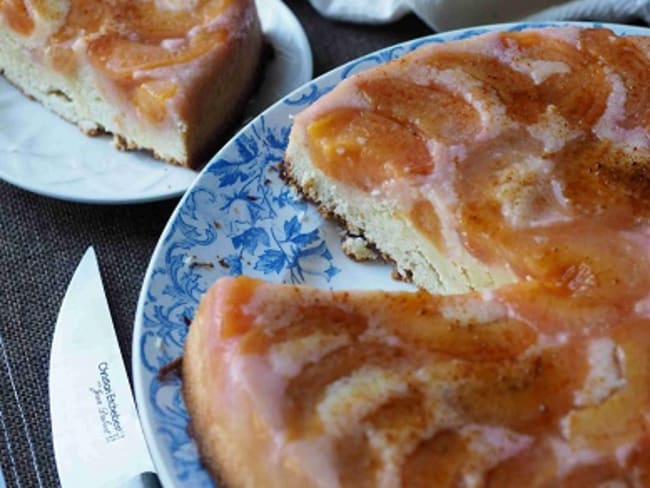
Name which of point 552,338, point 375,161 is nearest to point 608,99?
point 375,161

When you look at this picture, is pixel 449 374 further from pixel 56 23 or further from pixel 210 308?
pixel 56 23

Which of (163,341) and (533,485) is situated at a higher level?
(533,485)

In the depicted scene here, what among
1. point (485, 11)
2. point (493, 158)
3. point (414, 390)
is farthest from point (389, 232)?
point (485, 11)

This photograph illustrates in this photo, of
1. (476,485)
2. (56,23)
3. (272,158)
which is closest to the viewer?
(476,485)

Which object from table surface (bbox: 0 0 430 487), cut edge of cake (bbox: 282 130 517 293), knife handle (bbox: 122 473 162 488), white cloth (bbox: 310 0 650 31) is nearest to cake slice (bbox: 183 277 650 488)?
knife handle (bbox: 122 473 162 488)

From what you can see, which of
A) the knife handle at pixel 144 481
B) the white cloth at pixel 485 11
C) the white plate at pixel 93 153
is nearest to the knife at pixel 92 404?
the knife handle at pixel 144 481

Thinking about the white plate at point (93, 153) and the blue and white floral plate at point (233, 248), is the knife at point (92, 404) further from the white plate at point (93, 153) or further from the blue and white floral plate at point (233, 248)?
the white plate at point (93, 153)

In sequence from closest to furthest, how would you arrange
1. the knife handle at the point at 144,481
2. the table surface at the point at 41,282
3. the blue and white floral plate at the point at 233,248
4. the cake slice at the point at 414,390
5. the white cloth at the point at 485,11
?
the cake slice at the point at 414,390 → the knife handle at the point at 144,481 → the blue and white floral plate at the point at 233,248 → the table surface at the point at 41,282 → the white cloth at the point at 485,11
